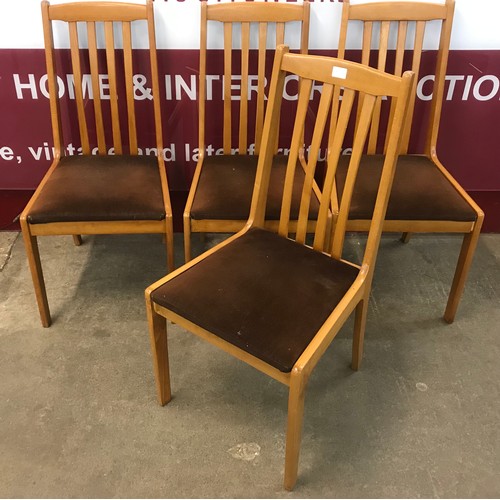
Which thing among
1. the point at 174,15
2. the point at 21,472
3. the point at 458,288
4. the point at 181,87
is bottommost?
the point at 21,472

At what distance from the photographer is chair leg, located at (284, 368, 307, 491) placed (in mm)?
1342

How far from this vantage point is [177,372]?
1957 mm

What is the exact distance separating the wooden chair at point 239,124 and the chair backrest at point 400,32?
214 millimetres

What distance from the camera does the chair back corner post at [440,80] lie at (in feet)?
6.88

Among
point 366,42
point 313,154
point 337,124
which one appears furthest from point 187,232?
point 366,42

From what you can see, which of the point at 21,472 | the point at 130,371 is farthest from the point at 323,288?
the point at 21,472

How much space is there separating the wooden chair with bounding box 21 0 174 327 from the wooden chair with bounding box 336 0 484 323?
741mm

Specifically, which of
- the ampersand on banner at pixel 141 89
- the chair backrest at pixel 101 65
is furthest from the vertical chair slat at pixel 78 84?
the ampersand on banner at pixel 141 89

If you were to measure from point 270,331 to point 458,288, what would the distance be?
41.5 inches

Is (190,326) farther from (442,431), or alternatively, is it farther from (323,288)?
(442,431)

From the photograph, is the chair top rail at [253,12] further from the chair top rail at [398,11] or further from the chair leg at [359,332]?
the chair leg at [359,332]

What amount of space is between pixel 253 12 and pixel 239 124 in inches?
17.8

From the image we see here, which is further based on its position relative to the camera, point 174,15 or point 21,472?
point 174,15

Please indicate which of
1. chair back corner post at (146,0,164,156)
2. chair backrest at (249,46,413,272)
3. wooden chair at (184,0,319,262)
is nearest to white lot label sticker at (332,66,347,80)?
chair backrest at (249,46,413,272)
